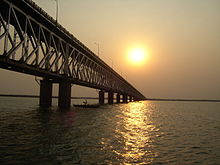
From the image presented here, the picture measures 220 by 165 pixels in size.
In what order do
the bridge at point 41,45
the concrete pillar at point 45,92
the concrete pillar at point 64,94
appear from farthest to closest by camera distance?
the concrete pillar at point 45,92 < the concrete pillar at point 64,94 < the bridge at point 41,45

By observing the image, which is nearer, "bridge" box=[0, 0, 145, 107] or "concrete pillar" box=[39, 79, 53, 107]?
"bridge" box=[0, 0, 145, 107]

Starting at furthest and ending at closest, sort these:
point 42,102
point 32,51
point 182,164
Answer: point 42,102, point 32,51, point 182,164

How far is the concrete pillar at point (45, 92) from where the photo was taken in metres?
56.8

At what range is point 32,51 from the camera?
34812 mm

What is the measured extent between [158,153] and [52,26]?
33.5 m

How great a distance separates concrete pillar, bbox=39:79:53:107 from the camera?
5678cm

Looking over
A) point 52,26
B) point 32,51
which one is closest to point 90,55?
point 52,26

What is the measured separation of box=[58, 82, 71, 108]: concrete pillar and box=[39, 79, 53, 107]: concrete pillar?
404cm

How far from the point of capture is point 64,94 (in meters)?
56.0

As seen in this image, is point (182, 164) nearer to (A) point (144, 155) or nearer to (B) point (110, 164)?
(A) point (144, 155)

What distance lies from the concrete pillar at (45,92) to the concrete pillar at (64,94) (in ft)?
13.2

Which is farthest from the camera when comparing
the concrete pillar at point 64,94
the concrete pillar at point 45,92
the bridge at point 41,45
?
the concrete pillar at point 45,92

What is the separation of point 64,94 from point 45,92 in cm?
567

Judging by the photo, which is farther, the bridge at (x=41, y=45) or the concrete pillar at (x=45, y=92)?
the concrete pillar at (x=45, y=92)
